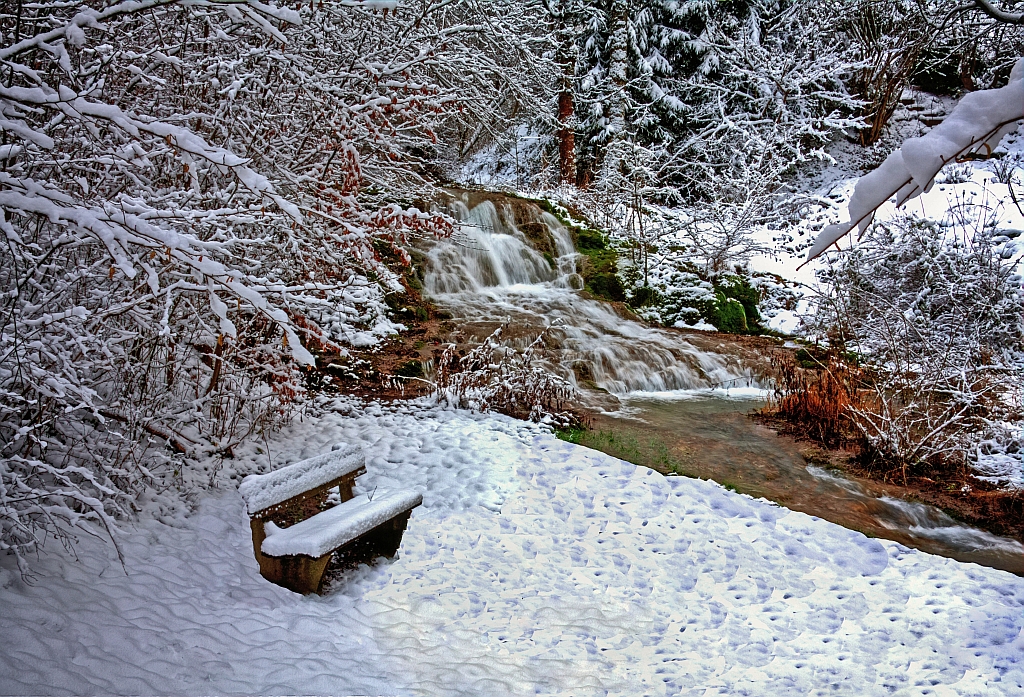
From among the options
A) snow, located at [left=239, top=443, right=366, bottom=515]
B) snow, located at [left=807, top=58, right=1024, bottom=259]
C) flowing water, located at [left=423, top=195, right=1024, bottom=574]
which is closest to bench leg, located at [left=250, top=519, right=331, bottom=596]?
snow, located at [left=239, top=443, right=366, bottom=515]

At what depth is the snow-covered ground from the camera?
3184mm

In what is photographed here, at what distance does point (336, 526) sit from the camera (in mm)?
3957

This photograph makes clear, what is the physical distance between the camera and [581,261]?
12969mm

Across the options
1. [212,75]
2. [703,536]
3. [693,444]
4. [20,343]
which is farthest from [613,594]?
[212,75]

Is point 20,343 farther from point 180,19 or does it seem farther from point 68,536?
point 180,19

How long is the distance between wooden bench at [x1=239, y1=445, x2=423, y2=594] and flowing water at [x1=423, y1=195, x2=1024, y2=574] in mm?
2294

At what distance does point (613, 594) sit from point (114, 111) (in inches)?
145

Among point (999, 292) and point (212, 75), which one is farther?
point (999, 292)

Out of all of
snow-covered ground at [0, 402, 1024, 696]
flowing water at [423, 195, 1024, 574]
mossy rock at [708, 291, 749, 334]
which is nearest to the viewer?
snow-covered ground at [0, 402, 1024, 696]

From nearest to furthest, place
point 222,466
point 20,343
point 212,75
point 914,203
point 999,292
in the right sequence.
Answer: point 20,343
point 212,75
point 222,466
point 999,292
point 914,203

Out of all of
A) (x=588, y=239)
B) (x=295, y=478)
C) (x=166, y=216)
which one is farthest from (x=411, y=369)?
(x=588, y=239)

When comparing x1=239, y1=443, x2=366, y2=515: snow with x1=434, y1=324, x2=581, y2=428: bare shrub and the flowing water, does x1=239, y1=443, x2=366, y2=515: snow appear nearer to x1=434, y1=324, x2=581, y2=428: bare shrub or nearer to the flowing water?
the flowing water

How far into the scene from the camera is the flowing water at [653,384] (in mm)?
5363

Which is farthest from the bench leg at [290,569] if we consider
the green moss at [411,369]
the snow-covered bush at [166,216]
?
the green moss at [411,369]
